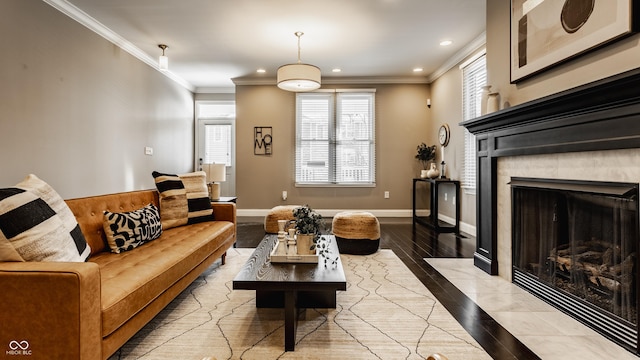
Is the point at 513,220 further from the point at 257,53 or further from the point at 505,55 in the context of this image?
the point at 257,53

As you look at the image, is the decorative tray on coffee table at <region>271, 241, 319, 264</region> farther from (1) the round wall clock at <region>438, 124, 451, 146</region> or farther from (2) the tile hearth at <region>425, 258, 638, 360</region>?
(1) the round wall clock at <region>438, 124, 451, 146</region>

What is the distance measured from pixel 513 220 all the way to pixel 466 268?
0.69 meters

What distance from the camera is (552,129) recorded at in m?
2.17

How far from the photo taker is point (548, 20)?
2246 millimetres

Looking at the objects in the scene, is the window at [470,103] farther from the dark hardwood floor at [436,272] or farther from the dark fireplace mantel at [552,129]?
the dark fireplace mantel at [552,129]

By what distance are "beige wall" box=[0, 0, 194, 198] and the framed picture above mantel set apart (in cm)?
439

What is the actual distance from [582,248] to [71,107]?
16.2 feet

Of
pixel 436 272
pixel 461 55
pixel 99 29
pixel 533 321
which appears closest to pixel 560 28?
pixel 533 321

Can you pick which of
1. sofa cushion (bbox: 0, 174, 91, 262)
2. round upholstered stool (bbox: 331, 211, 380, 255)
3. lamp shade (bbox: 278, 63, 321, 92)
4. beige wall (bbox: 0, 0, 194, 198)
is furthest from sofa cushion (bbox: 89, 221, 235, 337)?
lamp shade (bbox: 278, 63, 321, 92)

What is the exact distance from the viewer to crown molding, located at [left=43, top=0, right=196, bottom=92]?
131 inches

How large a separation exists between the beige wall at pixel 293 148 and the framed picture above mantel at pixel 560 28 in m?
3.56

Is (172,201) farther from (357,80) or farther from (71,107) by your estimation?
(357,80)

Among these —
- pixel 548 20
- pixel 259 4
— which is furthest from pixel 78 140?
→ pixel 548 20

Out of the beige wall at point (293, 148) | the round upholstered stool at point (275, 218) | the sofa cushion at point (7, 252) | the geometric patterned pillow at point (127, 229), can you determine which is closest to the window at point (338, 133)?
the beige wall at point (293, 148)
